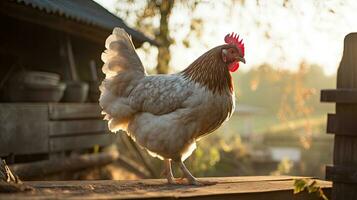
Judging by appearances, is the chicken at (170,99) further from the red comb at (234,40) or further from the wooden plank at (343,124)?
the wooden plank at (343,124)

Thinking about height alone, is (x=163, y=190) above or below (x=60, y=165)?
above

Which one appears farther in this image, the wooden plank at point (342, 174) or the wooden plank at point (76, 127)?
the wooden plank at point (76, 127)

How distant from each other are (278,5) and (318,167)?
14.1m

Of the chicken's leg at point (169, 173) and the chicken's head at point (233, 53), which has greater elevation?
the chicken's head at point (233, 53)

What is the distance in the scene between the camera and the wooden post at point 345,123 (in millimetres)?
4414

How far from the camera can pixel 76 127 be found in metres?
9.91

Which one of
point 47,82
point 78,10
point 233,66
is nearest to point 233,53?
point 233,66

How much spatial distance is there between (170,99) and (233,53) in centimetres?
74

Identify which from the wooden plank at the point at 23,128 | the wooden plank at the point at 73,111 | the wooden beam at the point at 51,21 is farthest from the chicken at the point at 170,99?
the wooden plank at the point at 73,111

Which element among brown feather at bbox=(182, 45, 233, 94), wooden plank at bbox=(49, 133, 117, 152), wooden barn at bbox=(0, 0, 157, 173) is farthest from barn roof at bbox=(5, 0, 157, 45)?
brown feather at bbox=(182, 45, 233, 94)

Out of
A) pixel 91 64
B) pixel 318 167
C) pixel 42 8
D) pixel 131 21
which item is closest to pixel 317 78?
pixel 318 167

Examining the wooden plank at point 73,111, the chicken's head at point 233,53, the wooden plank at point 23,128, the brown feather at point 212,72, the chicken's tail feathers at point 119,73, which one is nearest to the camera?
the brown feather at point 212,72

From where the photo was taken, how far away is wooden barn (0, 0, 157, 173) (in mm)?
8039

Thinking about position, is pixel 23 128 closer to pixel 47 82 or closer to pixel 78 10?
pixel 47 82
